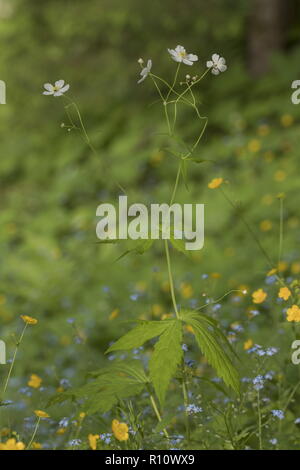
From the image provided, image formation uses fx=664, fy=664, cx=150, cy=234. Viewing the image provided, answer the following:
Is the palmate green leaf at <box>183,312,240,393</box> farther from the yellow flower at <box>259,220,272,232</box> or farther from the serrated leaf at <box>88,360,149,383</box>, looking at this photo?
the yellow flower at <box>259,220,272,232</box>

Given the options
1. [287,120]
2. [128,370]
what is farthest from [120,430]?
[287,120]

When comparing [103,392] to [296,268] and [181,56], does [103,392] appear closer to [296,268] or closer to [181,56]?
[181,56]

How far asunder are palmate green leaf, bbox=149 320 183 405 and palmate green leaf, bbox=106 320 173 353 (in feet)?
0.12

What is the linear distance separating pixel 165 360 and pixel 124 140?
4995mm

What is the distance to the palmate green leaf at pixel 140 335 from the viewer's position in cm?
167

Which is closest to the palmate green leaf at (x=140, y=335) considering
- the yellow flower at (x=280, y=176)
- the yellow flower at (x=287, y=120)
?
the yellow flower at (x=280, y=176)

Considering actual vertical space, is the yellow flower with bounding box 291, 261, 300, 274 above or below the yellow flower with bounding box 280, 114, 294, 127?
below

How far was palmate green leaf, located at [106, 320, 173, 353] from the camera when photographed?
1.67 meters

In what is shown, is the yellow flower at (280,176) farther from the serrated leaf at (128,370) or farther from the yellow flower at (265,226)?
the serrated leaf at (128,370)

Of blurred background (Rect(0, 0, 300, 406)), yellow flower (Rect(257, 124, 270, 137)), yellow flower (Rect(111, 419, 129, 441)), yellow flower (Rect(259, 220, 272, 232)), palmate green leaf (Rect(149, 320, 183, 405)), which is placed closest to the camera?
palmate green leaf (Rect(149, 320, 183, 405))

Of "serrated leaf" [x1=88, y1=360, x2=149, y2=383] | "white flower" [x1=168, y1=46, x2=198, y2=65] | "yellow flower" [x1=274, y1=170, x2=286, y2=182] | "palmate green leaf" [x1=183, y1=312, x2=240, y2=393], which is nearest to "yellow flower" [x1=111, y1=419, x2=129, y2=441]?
"serrated leaf" [x1=88, y1=360, x2=149, y2=383]

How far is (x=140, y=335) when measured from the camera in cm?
170

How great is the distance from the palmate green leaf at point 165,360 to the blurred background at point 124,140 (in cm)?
258
